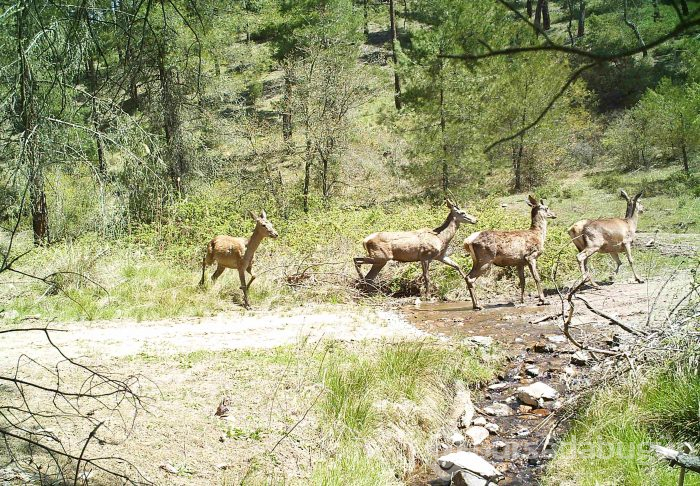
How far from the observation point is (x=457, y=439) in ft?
22.2

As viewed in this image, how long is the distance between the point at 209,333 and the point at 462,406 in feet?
12.7

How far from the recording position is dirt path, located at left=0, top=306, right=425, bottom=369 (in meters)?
7.98

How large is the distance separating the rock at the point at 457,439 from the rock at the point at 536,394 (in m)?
1.18

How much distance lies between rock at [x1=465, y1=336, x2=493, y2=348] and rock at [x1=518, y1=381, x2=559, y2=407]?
1.43 metres

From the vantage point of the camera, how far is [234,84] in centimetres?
2269

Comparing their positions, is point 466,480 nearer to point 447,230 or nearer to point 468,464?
point 468,464

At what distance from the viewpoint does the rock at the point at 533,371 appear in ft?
27.6

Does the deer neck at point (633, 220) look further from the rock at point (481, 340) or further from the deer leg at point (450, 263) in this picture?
the rock at point (481, 340)

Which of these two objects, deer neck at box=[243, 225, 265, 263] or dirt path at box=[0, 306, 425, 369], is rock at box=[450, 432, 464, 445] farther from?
deer neck at box=[243, 225, 265, 263]

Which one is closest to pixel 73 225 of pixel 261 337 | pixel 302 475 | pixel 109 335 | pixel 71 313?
pixel 71 313

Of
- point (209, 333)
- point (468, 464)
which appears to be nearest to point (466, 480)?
point (468, 464)

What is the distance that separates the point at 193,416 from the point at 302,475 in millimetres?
1196

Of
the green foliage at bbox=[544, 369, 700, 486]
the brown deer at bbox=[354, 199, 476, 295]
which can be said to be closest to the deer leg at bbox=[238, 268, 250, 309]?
the brown deer at bbox=[354, 199, 476, 295]

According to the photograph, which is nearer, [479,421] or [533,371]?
[479,421]
